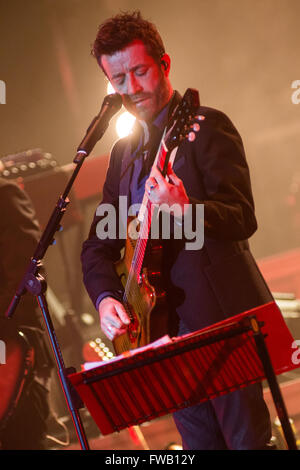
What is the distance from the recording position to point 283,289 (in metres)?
4.54

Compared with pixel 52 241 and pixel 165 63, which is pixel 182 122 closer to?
pixel 165 63

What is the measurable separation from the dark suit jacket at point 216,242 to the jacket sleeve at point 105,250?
43 centimetres

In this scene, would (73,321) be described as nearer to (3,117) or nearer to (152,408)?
(152,408)

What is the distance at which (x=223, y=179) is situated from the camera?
6.35ft

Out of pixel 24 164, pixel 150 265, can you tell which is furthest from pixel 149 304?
pixel 24 164

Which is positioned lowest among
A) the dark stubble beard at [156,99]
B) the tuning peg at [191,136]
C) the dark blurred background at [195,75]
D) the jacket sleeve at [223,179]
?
the jacket sleeve at [223,179]

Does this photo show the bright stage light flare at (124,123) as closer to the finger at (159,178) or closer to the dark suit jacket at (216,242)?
the dark suit jacket at (216,242)

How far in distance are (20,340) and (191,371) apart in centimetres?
179

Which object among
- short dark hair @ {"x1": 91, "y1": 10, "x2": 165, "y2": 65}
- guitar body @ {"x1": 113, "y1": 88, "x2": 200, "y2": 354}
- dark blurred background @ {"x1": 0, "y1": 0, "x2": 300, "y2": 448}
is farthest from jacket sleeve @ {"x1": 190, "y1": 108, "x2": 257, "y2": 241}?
dark blurred background @ {"x1": 0, "y1": 0, "x2": 300, "y2": 448}

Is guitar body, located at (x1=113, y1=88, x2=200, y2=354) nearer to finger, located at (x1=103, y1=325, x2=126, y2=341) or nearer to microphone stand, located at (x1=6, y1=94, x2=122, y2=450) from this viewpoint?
finger, located at (x1=103, y1=325, x2=126, y2=341)

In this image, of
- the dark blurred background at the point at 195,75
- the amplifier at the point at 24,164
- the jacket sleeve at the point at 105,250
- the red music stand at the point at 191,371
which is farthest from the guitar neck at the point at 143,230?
the dark blurred background at the point at 195,75

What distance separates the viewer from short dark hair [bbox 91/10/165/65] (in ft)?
7.45

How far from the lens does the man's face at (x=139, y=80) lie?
2199 mm
